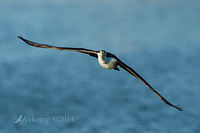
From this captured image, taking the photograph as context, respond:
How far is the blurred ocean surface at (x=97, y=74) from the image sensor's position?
63.5 ft

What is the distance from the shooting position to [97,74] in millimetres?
23484

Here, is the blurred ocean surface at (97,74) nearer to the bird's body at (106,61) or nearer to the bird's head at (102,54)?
the bird's body at (106,61)

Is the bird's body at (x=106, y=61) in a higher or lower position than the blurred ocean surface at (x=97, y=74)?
lower

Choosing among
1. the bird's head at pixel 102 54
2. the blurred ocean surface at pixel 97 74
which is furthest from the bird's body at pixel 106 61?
the blurred ocean surface at pixel 97 74

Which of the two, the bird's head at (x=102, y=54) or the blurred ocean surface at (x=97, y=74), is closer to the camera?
the bird's head at (x=102, y=54)

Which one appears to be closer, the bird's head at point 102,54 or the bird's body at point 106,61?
the bird's head at point 102,54

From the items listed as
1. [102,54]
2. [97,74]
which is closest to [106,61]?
[102,54]

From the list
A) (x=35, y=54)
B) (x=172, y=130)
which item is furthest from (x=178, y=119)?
(x=35, y=54)

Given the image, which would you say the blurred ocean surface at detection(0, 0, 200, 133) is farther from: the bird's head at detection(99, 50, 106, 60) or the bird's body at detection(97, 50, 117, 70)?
the bird's head at detection(99, 50, 106, 60)

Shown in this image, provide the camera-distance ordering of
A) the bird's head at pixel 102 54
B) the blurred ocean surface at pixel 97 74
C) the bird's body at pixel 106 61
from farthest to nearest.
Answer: the blurred ocean surface at pixel 97 74 → the bird's body at pixel 106 61 → the bird's head at pixel 102 54

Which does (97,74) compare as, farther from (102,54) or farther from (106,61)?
(102,54)

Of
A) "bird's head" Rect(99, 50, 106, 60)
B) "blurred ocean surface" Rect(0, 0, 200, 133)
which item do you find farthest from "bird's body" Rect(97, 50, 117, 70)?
"blurred ocean surface" Rect(0, 0, 200, 133)

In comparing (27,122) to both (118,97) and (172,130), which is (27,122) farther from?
(172,130)

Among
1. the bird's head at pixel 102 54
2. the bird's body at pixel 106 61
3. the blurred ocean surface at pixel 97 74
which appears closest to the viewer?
the bird's head at pixel 102 54
